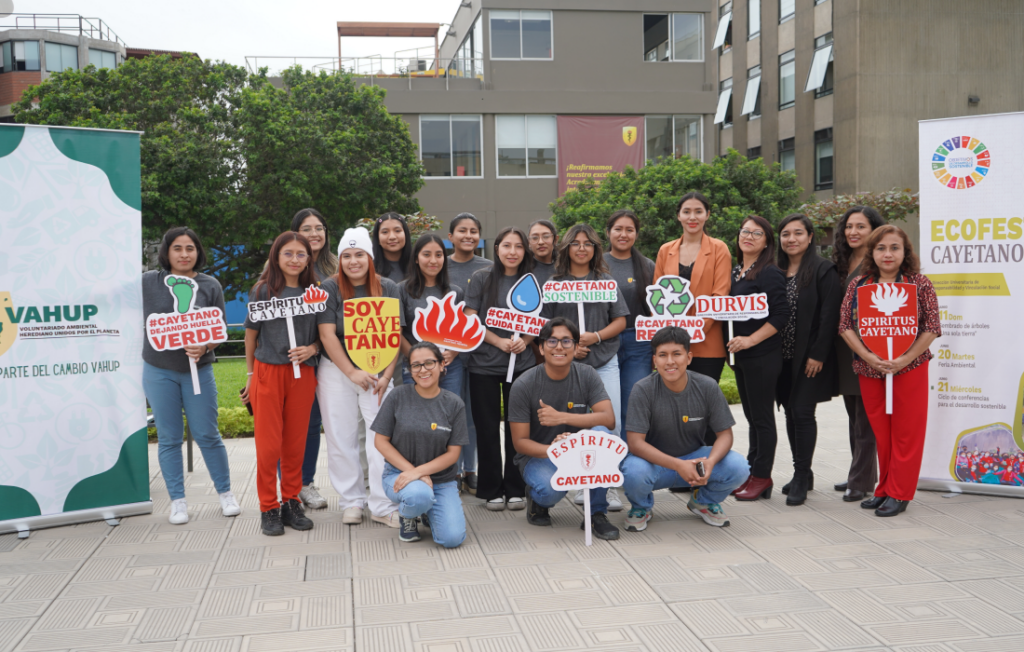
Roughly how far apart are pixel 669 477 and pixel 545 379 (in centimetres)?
97

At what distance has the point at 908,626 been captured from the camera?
11.6 ft

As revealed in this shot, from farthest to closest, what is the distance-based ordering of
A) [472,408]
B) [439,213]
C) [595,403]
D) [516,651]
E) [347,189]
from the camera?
[439,213] → [347,189] → [472,408] → [595,403] → [516,651]

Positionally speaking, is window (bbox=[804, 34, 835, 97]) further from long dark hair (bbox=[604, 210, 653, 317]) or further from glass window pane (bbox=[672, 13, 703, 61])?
long dark hair (bbox=[604, 210, 653, 317])

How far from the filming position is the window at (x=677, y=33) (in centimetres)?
2659

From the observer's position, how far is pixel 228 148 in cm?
1928

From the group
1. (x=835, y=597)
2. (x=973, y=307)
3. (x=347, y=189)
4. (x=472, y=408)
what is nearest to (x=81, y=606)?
(x=472, y=408)

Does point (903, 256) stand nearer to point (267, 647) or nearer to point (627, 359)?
point (627, 359)

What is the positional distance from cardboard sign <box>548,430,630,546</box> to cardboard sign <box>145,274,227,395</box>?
90.9 inches

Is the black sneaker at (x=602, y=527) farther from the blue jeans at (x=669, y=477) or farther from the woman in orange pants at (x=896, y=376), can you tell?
the woman in orange pants at (x=896, y=376)

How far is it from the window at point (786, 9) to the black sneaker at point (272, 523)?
28050 mm

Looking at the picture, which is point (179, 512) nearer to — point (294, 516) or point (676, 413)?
point (294, 516)

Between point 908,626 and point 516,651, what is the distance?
1726mm

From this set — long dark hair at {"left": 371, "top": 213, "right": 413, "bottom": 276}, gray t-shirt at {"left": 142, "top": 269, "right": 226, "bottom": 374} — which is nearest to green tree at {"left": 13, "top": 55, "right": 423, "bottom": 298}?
gray t-shirt at {"left": 142, "top": 269, "right": 226, "bottom": 374}

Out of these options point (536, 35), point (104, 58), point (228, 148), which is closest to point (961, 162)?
point (228, 148)
